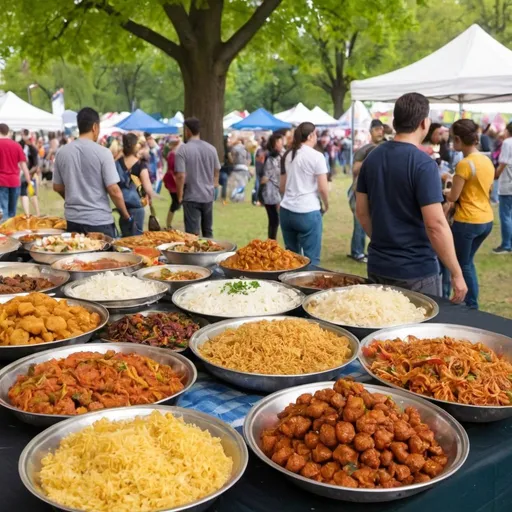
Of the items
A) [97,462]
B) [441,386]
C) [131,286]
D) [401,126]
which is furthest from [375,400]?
[401,126]

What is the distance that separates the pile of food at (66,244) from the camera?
423 centimetres

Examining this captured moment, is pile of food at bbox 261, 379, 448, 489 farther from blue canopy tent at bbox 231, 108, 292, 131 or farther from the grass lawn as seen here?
blue canopy tent at bbox 231, 108, 292, 131

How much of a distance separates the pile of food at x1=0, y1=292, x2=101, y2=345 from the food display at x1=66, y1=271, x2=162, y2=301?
0.28 metres

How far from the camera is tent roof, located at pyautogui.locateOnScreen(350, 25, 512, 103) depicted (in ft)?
23.4

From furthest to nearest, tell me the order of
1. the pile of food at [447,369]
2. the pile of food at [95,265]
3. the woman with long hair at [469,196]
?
the woman with long hair at [469,196], the pile of food at [95,265], the pile of food at [447,369]

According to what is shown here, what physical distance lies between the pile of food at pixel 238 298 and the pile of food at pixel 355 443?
1112 mm

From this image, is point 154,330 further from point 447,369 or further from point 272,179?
point 272,179

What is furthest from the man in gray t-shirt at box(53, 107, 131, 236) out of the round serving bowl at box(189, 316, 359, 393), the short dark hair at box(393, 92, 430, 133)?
the round serving bowl at box(189, 316, 359, 393)

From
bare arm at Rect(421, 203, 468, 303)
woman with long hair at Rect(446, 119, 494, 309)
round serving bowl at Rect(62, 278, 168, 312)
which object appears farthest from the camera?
woman with long hair at Rect(446, 119, 494, 309)

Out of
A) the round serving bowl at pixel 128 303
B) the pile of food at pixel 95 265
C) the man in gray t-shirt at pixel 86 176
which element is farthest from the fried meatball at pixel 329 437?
the man in gray t-shirt at pixel 86 176

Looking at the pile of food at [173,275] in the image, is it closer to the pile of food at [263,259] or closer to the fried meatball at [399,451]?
the pile of food at [263,259]

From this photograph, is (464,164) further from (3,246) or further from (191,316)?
(3,246)

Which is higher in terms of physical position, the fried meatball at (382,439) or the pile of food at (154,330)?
the fried meatball at (382,439)

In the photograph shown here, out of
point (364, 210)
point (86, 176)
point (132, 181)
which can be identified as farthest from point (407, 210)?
point (132, 181)
